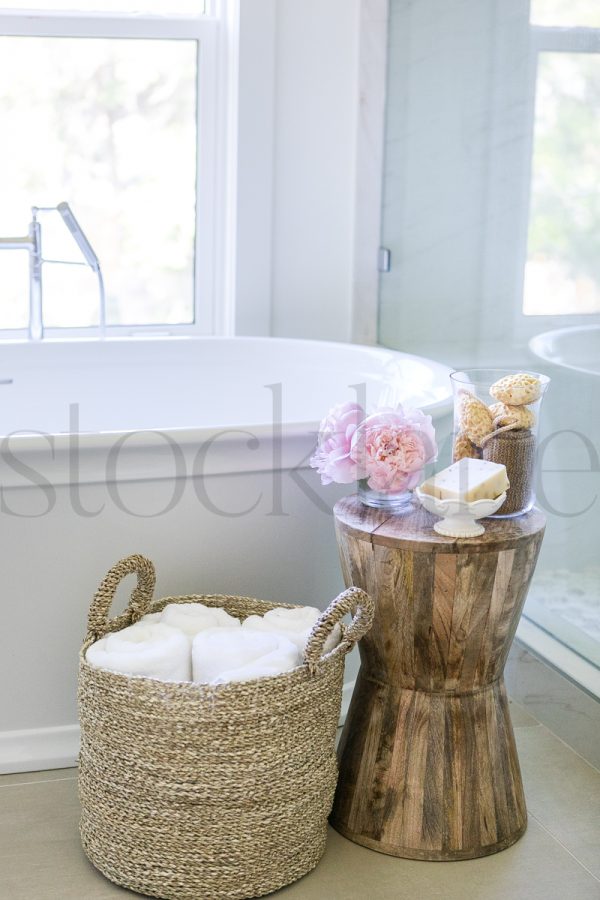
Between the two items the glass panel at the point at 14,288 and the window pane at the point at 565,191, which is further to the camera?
the glass panel at the point at 14,288

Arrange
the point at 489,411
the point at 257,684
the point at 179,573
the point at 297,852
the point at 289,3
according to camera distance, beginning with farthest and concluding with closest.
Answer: the point at 289,3 → the point at 179,573 → the point at 489,411 → the point at 297,852 → the point at 257,684

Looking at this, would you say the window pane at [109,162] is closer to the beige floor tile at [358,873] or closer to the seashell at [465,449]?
the seashell at [465,449]

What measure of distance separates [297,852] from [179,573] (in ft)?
1.82

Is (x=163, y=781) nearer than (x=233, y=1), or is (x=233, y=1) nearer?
(x=163, y=781)

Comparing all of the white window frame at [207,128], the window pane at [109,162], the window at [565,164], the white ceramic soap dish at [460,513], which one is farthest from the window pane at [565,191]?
the window pane at [109,162]

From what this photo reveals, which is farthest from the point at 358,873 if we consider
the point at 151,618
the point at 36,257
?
the point at 36,257

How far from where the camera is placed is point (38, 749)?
6.78 feet

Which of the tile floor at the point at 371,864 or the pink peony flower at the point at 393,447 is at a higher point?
the pink peony flower at the point at 393,447

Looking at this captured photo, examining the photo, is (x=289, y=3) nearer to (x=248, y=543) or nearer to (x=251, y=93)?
(x=251, y=93)

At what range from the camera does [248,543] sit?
6.81ft

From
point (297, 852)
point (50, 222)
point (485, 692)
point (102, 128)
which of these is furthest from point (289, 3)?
point (297, 852)

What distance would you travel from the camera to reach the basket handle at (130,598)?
181 centimetres

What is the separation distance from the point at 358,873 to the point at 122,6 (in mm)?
2417

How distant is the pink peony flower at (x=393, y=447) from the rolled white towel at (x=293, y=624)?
0.83 ft
